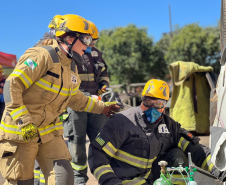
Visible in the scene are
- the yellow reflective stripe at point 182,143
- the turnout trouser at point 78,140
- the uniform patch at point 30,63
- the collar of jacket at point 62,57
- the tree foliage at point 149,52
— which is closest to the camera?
the uniform patch at point 30,63

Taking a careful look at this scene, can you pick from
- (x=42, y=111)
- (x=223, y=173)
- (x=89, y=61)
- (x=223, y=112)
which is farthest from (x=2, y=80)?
(x=223, y=173)

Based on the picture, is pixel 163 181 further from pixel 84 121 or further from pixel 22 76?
pixel 84 121

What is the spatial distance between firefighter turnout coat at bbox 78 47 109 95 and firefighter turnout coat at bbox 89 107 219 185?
1.24 meters

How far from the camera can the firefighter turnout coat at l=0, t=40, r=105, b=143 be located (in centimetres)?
243

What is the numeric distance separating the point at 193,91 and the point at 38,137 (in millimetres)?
5202

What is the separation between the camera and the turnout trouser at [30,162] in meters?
2.57

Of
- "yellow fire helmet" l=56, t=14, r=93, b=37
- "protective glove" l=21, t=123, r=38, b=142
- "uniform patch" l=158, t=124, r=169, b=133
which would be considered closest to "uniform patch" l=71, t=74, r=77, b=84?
"yellow fire helmet" l=56, t=14, r=93, b=37

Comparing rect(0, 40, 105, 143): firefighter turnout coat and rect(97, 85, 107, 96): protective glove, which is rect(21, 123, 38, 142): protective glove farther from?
rect(97, 85, 107, 96): protective glove

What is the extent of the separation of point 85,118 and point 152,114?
4.18ft

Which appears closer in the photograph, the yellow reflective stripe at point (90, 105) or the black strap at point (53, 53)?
the black strap at point (53, 53)

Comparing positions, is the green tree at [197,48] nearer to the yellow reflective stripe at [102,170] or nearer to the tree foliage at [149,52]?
the tree foliage at [149,52]

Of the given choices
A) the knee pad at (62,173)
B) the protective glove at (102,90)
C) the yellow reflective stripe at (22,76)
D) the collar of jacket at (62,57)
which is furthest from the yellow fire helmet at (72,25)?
the protective glove at (102,90)

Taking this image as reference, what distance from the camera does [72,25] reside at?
276cm

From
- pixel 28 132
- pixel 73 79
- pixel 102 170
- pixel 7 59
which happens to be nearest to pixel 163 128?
pixel 102 170
